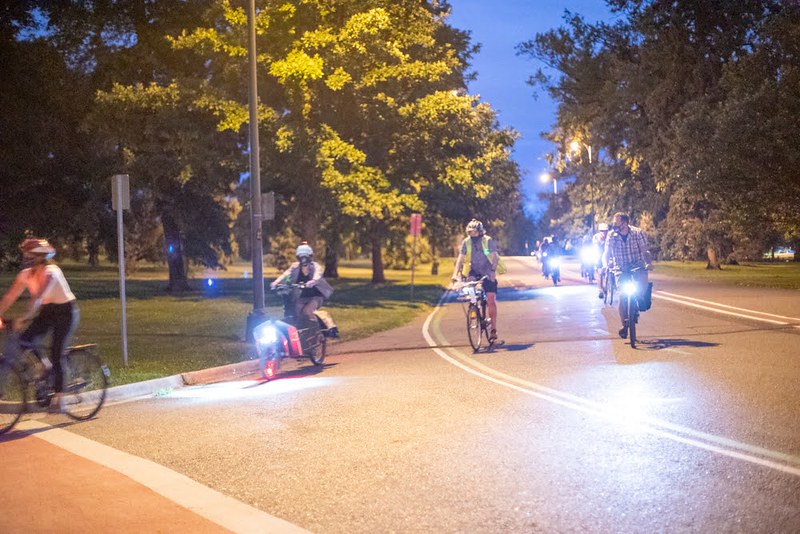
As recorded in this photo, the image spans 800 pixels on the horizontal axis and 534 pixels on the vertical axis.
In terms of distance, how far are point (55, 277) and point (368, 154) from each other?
820 inches

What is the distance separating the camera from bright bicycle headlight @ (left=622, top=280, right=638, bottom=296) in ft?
43.0

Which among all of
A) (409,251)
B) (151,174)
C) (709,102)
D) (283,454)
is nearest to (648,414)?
(283,454)

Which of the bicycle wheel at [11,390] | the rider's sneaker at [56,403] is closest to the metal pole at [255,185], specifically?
the rider's sneaker at [56,403]

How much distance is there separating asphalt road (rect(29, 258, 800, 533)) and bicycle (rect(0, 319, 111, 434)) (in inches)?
11.5

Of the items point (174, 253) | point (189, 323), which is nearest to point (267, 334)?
point (189, 323)

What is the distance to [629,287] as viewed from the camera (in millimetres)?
13141

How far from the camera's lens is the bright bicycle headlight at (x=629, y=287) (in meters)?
13.1

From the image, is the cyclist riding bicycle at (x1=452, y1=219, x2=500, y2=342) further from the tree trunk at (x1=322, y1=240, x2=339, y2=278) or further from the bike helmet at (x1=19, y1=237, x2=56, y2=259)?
the tree trunk at (x1=322, y1=240, x2=339, y2=278)

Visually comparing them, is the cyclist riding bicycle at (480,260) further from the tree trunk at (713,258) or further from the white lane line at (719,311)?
the tree trunk at (713,258)

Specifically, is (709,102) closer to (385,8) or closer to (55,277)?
(385,8)

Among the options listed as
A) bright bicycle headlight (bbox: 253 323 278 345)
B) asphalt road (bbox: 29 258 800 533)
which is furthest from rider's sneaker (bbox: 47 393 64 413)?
bright bicycle headlight (bbox: 253 323 278 345)

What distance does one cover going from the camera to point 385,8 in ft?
84.9

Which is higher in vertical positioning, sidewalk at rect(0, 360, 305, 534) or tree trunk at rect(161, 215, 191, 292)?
tree trunk at rect(161, 215, 191, 292)

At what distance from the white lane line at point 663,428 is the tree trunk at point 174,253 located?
81.1 ft
